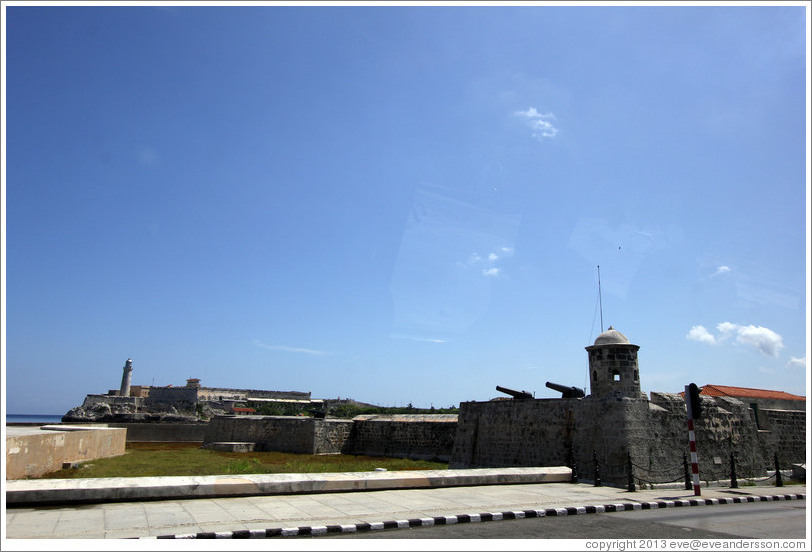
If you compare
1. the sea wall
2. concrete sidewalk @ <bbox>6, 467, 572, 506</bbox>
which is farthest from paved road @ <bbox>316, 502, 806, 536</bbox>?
the sea wall

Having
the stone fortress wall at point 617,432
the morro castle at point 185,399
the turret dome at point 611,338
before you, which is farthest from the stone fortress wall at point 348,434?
the morro castle at point 185,399

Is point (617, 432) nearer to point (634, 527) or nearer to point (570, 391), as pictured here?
point (570, 391)

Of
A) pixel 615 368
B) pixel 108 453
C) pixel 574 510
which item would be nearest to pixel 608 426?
pixel 615 368

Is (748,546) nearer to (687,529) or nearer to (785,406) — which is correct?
(687,529)

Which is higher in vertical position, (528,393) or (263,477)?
(528,393)

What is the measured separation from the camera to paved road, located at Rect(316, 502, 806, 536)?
693 centimetres

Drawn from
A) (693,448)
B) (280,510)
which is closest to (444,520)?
(280,510)

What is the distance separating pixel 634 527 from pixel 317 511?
4.78 metres

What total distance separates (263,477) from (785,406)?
36.9 m

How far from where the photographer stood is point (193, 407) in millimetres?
69750

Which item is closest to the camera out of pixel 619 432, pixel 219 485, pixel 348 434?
pixel 219 485

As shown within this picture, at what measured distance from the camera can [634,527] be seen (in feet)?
24.9

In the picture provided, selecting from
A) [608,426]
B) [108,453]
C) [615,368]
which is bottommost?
[108,453]

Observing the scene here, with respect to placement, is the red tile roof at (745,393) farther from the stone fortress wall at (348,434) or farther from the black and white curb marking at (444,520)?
the black and white curb marking at (444,520)
